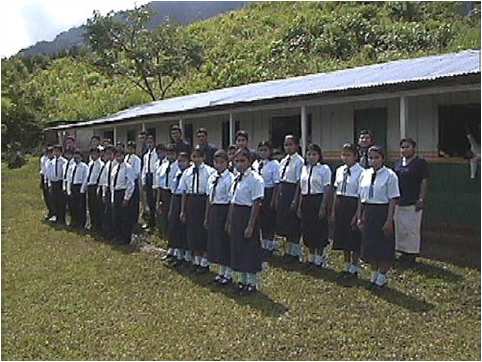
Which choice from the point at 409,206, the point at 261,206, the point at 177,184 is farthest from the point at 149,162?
the point at 409,206

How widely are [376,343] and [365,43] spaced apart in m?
25.4

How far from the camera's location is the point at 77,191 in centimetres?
1341

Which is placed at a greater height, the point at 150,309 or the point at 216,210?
the point at 216,210

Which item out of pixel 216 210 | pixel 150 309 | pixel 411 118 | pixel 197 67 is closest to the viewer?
pixel 150 309

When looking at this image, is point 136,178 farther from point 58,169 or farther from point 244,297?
point 244,297

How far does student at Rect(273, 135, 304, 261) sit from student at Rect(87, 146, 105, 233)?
13.3 feet

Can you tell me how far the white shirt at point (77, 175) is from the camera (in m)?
13.2

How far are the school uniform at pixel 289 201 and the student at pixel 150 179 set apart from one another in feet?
10.9

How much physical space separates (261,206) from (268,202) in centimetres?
90

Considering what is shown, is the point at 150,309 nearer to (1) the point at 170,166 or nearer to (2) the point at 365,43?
(1) the point at 170,166

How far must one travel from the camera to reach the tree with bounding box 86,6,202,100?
31.7m

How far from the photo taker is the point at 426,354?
5621 millimetres

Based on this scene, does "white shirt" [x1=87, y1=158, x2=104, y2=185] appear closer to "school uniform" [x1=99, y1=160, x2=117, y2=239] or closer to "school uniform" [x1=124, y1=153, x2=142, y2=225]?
"school uniform" [x1=99, y1=160, x2=117, y2=239]

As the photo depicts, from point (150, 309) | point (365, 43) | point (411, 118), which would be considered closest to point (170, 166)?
point (150, 309)
